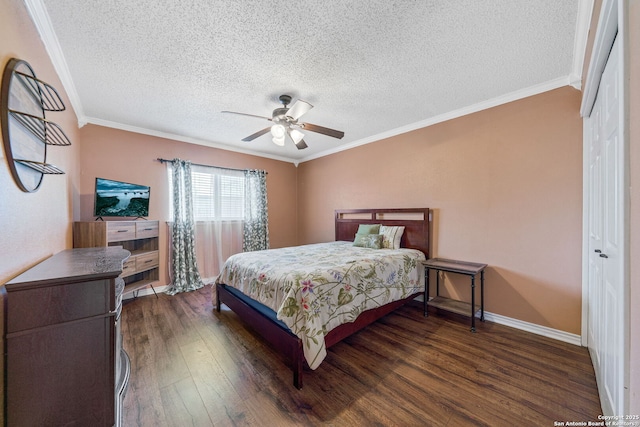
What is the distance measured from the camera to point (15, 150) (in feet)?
3.88

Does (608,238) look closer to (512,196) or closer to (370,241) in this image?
(512,196)

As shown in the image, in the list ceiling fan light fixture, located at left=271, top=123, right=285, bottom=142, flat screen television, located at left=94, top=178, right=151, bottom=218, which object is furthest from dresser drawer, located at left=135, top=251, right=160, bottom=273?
ceiling fan light fixture, located at left=271, top=123, right=285, bottom=142

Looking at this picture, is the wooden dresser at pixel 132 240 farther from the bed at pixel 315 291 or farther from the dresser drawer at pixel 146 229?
the bed at pixel 315 291

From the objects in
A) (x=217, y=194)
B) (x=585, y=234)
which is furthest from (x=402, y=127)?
(x=217, y=194)

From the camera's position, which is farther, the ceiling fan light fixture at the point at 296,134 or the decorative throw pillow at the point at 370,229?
the decorative throw pillow at the point at 370,229

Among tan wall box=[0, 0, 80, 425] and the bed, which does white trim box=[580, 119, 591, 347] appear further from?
tan wall box=[0, 0, 80, 425]

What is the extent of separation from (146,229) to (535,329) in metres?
4.96

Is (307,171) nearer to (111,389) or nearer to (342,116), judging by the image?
(342,116)

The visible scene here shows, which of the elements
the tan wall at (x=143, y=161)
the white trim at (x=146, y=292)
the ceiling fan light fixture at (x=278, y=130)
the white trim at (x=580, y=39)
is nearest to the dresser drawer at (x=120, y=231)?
the tan wall at (x=143, y=161)

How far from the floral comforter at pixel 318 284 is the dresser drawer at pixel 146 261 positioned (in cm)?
130

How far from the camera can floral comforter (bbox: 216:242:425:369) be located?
1.82 metres

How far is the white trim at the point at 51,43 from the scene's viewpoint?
1486 millimetres

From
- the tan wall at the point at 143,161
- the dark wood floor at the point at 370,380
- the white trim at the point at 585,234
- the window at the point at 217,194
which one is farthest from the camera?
the window at the point at 217,194

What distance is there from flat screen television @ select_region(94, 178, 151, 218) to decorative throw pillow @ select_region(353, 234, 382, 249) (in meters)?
3.23
